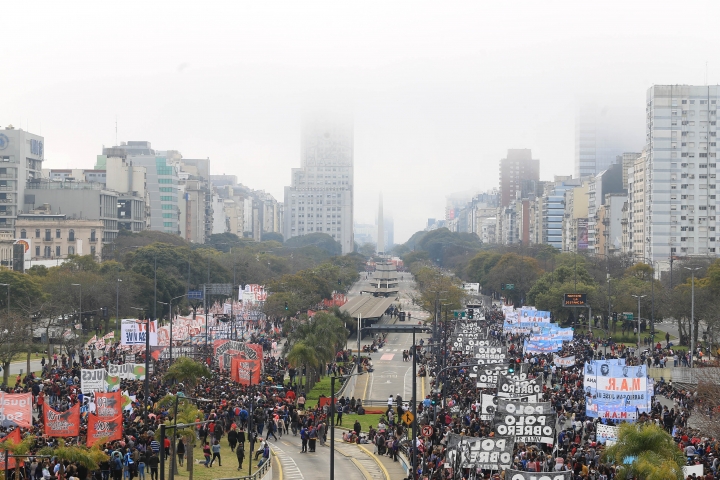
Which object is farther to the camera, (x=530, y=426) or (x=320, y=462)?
(x=320, y=462)

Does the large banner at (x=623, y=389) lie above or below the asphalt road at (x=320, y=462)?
above

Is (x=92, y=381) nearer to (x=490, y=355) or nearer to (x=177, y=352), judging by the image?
(x=177, y=352)

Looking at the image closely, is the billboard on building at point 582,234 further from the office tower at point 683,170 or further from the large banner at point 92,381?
the large banner at point 92,381

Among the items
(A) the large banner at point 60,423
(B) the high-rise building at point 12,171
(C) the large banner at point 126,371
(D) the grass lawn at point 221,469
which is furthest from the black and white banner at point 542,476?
(B) the high-rise building at point 12,171

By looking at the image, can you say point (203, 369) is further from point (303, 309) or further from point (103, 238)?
point (103, 238)

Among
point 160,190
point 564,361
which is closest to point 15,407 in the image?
point 564,361

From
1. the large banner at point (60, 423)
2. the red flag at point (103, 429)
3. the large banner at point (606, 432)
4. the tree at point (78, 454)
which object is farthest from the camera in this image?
the large banner at point (60, 423)

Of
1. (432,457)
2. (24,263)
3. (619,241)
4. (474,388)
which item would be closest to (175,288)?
(24,263)
